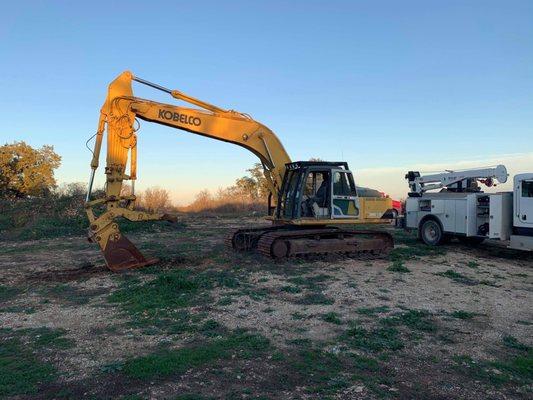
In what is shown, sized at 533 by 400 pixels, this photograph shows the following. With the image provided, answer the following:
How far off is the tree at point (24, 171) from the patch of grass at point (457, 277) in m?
28.7

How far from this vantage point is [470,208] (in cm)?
1603

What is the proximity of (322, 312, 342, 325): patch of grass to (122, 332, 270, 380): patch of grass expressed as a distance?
1326mm

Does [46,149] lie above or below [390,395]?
above

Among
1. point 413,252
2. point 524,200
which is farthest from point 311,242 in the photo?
point 524,200

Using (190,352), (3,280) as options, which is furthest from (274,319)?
(3,280)

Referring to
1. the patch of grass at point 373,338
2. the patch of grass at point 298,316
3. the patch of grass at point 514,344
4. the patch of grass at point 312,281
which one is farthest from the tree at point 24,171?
the patch of grass at point 514,344

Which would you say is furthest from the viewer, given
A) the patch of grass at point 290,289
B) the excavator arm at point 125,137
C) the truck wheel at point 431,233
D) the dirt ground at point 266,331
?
the truck wheel at point 431,233

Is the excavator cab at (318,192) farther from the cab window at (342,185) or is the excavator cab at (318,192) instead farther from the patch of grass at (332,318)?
the patch of grass at (332,318)

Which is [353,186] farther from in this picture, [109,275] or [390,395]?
[390,395]

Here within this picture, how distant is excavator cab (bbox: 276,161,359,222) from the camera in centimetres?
1343

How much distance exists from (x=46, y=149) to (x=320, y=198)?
95.7 ft

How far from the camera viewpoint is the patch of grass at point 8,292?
9.28 m

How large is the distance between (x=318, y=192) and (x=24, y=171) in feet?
92.4

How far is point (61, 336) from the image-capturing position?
6871mm
